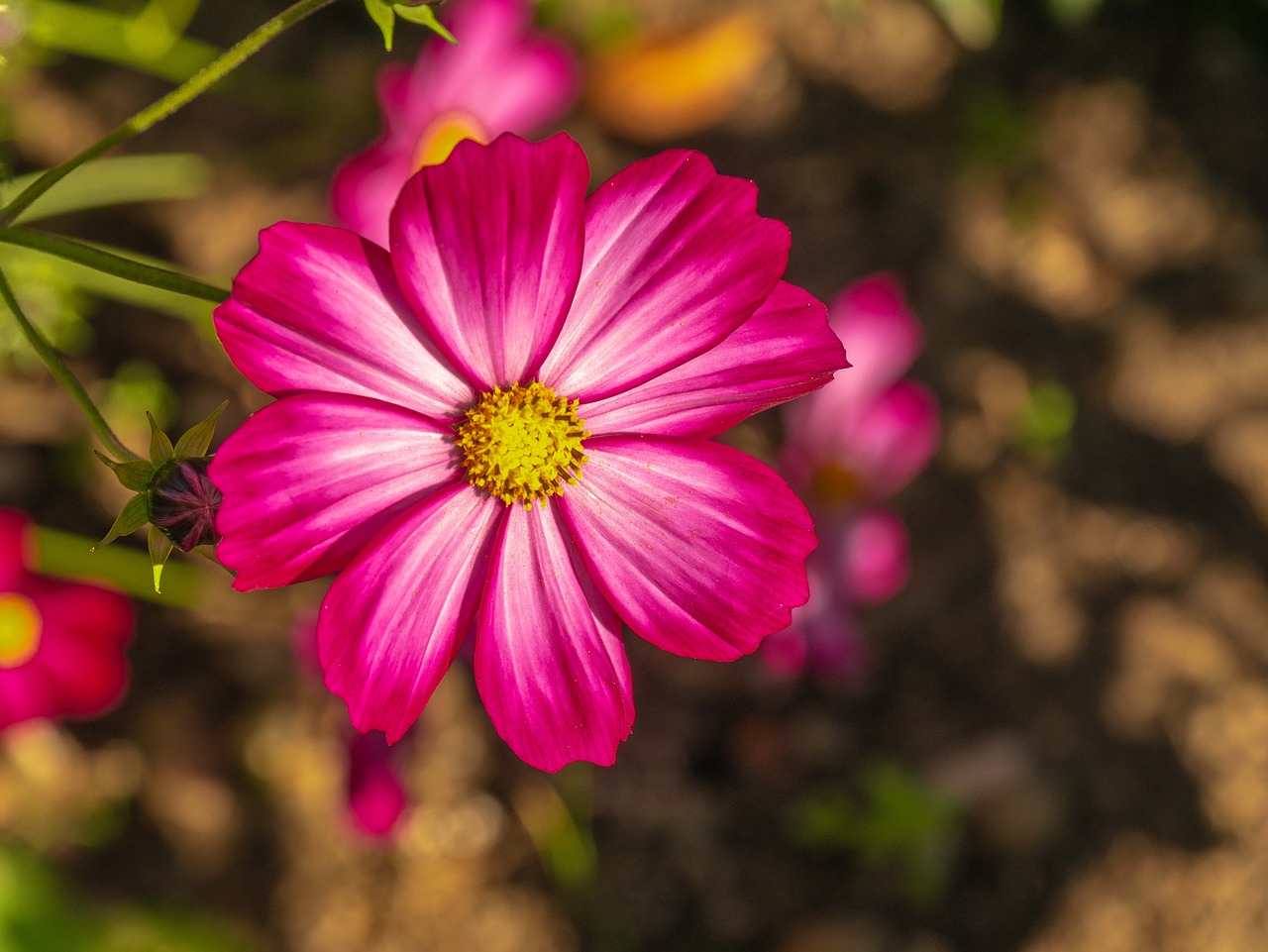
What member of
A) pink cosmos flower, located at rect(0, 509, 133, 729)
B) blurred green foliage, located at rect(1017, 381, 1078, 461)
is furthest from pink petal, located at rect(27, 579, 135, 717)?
blurred green foliage, located at rect(1017, 381, 1078, 461)

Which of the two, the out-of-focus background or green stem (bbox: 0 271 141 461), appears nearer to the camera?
green stem (bbox: 0 271 141 461)

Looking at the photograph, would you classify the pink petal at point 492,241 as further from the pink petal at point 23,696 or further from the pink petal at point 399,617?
the pink petal at point 23,696

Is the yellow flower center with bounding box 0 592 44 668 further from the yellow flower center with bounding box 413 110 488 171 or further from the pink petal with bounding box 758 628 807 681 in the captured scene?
the pink petal with bounding box 758 628 807 681

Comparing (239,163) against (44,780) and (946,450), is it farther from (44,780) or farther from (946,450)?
(946,450)

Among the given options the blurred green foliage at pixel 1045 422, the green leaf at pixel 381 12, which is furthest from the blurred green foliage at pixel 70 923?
the blurred green foliage at pixel 1045 422

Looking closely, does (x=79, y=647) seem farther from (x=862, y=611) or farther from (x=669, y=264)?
(x=862, y=611)

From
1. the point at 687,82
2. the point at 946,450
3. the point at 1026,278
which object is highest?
the point at 687,82

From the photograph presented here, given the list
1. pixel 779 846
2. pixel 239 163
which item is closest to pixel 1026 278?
pixel 779 846

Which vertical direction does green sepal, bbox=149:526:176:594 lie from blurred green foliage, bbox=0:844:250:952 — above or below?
above
